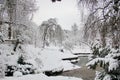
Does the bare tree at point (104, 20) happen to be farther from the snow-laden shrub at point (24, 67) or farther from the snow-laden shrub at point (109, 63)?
the snow-laden shrub at point (24, 67)

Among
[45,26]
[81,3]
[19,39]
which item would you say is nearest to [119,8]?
[81,3]


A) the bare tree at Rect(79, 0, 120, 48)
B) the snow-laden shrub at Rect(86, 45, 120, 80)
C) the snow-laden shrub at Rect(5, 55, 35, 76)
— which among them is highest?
the bare tree at Rect(79, 0, 120, 48)

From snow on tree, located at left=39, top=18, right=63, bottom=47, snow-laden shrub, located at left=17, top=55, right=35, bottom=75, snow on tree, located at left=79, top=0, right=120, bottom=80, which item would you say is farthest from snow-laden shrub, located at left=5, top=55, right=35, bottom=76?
snow on tree, located at left=39, top=18, right=63, bottom=47

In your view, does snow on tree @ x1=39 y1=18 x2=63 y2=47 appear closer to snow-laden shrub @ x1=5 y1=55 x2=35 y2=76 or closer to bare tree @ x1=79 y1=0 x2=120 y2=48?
snow-laden shrub @ x1=5 y1=55 x2=35 y2=76

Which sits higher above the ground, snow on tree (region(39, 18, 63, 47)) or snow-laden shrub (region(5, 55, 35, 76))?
snow on tree (region(39, 18, 63, 47))

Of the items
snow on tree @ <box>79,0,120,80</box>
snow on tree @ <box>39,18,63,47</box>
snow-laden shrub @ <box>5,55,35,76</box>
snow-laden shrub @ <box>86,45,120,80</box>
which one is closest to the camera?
snow-laden shrub @ <box>86,45,120,80</box>

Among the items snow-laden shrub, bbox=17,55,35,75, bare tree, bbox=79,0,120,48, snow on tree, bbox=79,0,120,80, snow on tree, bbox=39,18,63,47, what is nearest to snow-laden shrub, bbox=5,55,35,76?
snow-laden shrub, bbox=17,55,35,75

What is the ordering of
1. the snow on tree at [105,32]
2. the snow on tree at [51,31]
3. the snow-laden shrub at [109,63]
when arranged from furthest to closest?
1. the snow on tree at [51,31]
2. the snow on tree at [105,32]
3. the snow-laden shrub at [109,63]

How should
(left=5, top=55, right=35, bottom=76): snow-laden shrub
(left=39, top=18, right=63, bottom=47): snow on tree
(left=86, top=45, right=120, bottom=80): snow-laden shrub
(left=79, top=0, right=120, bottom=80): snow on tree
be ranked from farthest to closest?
(left=39, top=18, right=63, bottom=47): snow on tree, (left=5, top=55, right=35, bottom=76): snow-laden shrub, (left=79, top=0, right=120, bottom=80): snow on tree, (left=86, top=45, right=120, bottom=80): snow-laden shrub

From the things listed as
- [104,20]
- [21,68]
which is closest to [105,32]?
[104,20]

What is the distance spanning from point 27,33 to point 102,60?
33.8ft

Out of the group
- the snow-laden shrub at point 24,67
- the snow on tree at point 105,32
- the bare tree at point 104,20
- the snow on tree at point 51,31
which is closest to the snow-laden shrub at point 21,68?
the snow-laden shrub at point 24,67

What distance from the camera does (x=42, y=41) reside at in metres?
24.7

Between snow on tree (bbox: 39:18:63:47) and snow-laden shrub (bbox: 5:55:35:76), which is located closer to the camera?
snow-laden shrub (bbox: 5:55:35:76)
